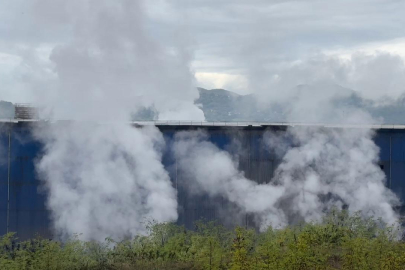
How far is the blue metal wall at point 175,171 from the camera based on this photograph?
111ft

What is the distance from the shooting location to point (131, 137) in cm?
3434

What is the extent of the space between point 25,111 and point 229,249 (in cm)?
1619

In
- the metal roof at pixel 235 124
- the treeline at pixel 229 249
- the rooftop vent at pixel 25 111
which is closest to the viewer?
the treeline at pixel 229 249

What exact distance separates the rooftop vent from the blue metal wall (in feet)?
12.3

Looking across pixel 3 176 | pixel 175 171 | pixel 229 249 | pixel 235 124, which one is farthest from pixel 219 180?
pixel 3 176

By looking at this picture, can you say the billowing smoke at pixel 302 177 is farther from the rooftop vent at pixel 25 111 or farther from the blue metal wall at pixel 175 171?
the rooftop vent at pixel 25 111

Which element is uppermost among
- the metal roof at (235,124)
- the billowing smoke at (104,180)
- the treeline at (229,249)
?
the metal roof at (235,124)

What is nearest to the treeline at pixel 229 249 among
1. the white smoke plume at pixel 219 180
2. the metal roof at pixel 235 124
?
the white smoke plume at pixel 219 180

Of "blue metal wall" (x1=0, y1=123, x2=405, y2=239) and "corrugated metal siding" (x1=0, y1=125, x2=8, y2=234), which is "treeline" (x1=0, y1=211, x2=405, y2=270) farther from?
"corrugated metal siding" (x1=0, y1=125, x2=8, y2=234)

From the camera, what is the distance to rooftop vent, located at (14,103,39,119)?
3809 cm

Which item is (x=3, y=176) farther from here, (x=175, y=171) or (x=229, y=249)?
(x=229, y=249)

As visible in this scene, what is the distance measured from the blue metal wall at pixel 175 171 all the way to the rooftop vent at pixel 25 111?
375 centimetres

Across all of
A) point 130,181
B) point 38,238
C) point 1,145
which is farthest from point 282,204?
point 1,145

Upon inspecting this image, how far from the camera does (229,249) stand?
100 feet
